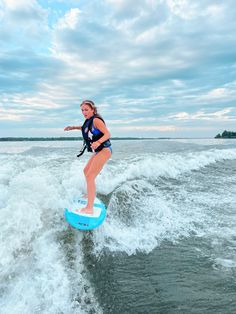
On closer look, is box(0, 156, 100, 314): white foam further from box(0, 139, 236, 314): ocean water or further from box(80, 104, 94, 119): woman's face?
A: box(80, 104, 94, 119): woman's face

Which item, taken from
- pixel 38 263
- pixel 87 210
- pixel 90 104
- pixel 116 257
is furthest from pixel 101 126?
pixel 38 263

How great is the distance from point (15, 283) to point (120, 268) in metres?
1.64

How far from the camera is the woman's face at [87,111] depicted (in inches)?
213

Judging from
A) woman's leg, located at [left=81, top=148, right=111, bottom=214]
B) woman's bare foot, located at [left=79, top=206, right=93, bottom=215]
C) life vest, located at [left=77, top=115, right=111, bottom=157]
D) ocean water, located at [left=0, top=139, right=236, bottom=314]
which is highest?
life vest, located at [left=77, top=115, right=111, bottom=157]

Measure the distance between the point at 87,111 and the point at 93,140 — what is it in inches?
24.0

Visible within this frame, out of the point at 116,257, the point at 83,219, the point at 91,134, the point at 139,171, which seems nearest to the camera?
the point at 116,257

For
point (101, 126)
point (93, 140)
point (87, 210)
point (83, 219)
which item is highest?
point (101, 126)

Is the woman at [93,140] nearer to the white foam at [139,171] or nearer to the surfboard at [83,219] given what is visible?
the surfboard at [83,219]

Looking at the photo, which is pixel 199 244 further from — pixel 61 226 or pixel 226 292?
pixel 61 226

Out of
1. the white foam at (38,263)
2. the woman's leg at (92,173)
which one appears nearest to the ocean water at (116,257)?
the white foam at (38,263)

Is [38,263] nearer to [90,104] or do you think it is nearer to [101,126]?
[101,126]

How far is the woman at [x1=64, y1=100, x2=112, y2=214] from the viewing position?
5.40 meters

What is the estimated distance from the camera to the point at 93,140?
18.6 feet

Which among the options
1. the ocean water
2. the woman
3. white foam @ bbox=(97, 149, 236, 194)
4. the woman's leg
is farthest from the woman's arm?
white foam @ bbox=(97, 149, 236, 194)
